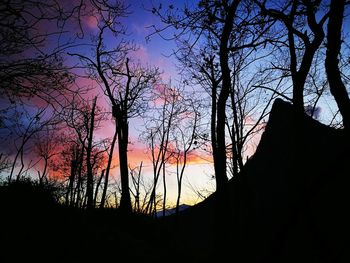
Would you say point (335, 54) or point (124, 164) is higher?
point (124, 164)

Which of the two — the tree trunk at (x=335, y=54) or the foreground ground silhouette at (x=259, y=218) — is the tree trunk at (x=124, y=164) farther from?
the tree trunk at (x=335, y=54)

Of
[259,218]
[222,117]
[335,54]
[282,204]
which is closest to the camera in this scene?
[335,54]

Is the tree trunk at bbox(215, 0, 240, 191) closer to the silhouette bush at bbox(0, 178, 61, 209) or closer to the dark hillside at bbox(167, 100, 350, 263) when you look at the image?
the dark hillside at bbox(167, 100, 350, 263)

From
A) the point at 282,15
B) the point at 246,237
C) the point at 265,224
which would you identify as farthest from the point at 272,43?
the point at 246,237

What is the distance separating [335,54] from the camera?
5766mm

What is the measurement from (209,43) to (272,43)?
4.49m

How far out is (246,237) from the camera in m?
11.6

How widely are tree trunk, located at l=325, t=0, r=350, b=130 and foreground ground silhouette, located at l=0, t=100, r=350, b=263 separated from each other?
89cm

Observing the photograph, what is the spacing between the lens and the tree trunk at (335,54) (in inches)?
216

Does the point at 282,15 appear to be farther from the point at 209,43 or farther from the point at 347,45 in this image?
the point at 209,43

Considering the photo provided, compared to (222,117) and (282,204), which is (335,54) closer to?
(222,117)

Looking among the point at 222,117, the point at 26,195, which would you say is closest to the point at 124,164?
the point at 26,195

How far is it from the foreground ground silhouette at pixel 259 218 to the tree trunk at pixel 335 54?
0.89m

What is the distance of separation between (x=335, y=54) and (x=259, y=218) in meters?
7.63
